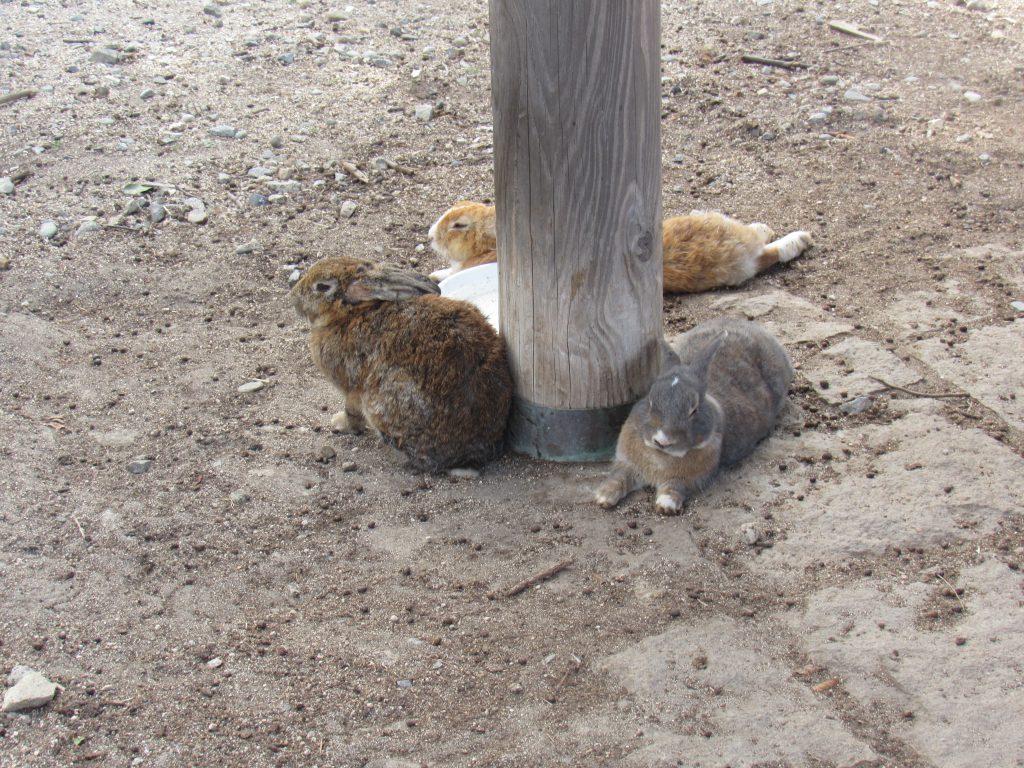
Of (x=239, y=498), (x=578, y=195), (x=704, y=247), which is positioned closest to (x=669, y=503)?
(x=578, y=195)

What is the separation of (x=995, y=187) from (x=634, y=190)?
13.9 ft

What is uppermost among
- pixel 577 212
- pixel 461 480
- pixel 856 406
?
pixel 577 212

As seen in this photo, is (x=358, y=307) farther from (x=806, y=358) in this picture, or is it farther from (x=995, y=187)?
(x=995, y=187)

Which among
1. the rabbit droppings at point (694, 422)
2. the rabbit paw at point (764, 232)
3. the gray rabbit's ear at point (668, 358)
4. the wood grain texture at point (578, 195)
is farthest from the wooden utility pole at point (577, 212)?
the rabbit paw at point (764, 232)

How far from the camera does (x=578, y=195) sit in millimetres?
5008

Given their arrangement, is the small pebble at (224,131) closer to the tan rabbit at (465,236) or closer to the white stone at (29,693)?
the tan rabbit at (465,236)

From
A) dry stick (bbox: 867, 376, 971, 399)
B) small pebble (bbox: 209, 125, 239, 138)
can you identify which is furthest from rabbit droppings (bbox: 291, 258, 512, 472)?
small pebble (bbox: 209, 125, 239, 138)

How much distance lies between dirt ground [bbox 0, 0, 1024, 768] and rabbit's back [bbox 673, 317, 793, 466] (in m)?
0.14

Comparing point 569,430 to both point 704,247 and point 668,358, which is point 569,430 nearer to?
point 668,358

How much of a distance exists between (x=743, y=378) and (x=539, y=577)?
1663 mm

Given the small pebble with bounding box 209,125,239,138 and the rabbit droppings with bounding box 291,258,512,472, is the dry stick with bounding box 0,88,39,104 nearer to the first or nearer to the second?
the small pebble with bounding box 209,125,239,138

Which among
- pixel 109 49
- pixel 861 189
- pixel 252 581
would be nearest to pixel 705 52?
pixel 861 189

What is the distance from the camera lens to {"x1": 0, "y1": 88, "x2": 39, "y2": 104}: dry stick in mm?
9750

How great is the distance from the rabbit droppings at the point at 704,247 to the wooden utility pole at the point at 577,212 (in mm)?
1693
